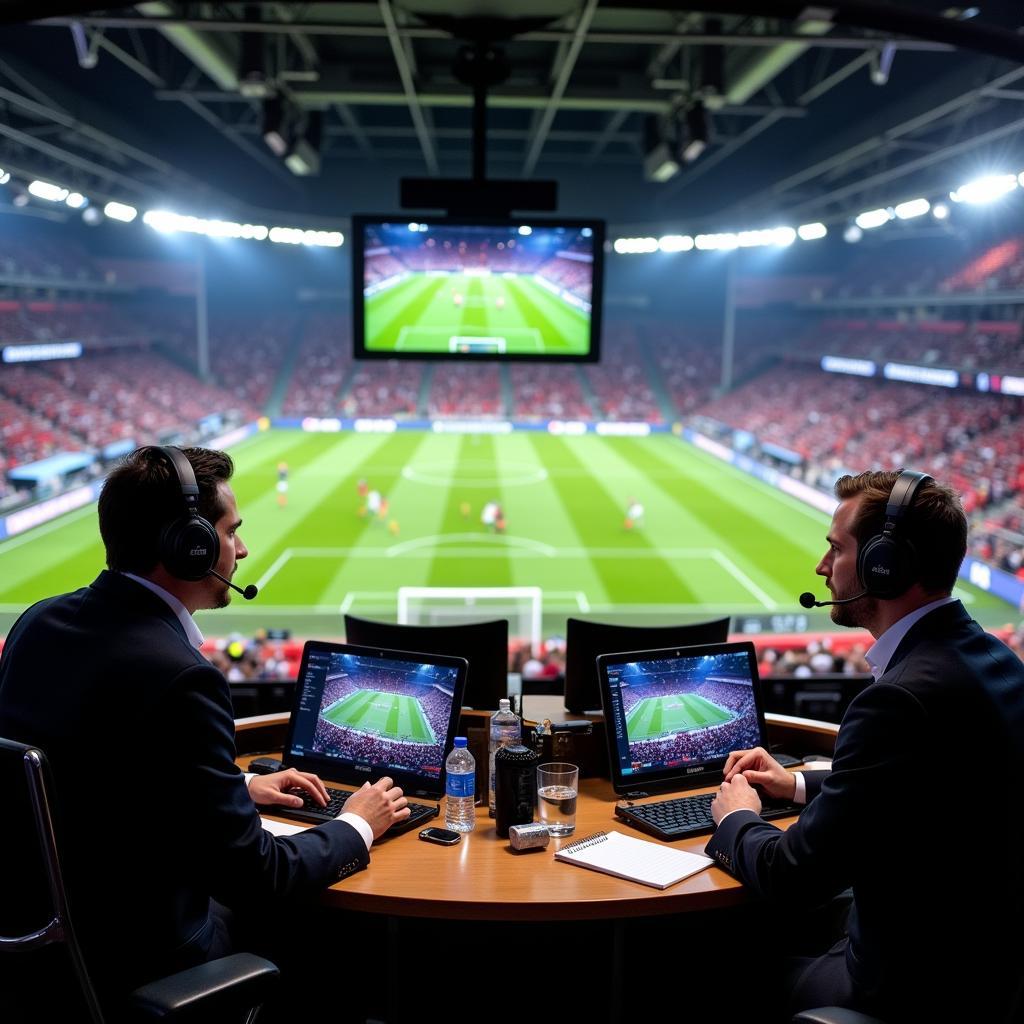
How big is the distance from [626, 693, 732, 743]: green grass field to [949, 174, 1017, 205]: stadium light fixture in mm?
18807

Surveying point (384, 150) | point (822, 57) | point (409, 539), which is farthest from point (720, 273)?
point (822, 57)

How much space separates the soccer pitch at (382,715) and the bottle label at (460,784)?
22cm

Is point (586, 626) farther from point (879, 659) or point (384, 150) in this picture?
point (384, 150)

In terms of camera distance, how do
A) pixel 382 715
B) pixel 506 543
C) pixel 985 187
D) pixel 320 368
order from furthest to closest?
pixel 320 368
pixel 506 543
pixel 985 187
pixel 382 715

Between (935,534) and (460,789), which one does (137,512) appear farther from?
(935,534)

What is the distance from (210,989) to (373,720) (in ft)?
4.40

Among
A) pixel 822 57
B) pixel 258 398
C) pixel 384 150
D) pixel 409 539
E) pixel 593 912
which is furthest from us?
pixel 258 398

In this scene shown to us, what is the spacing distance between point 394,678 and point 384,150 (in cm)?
2845

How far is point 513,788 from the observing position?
3281mm

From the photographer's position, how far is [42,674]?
257 cm

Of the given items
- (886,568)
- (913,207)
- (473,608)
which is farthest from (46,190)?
(886,568)

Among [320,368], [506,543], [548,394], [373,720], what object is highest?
[320,368]

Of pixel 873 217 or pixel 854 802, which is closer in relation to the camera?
pixel 854 802

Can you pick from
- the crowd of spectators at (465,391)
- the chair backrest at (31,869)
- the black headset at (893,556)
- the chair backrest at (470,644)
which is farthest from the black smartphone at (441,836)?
the crowd of spectators at (465,391)
